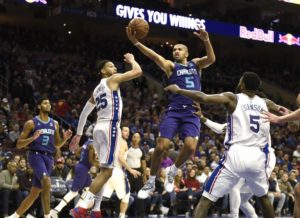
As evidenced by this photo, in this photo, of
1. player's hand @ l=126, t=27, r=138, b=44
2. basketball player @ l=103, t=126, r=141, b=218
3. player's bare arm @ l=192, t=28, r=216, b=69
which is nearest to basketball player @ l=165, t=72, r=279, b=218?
player's bare arm @ l=192, t=28, r=216, b=69

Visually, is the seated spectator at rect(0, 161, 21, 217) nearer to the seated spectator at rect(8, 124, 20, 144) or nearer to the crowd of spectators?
the crowd of spectators

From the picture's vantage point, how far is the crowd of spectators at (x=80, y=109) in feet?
40.2

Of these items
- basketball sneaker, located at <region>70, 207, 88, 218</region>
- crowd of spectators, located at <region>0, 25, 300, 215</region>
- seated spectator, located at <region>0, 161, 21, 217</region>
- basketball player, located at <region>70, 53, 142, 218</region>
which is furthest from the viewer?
crowd of spectators, located at <region>0, 25, 300, 215</region>

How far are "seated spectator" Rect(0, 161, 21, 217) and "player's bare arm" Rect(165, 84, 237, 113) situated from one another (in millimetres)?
5563

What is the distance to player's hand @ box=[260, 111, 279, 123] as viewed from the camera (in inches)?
228

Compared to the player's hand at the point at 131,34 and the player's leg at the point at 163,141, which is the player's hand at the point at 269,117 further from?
the player's hand at the point at 131,34

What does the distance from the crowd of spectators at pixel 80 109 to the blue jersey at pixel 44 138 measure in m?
A: 2.45

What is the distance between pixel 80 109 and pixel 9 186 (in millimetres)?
7249

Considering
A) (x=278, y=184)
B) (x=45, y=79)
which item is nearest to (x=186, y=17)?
(x=45, y=79)

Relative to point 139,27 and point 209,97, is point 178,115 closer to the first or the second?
point 139,27

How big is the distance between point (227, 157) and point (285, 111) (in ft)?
3.11

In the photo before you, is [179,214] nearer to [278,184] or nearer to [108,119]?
[278,184]

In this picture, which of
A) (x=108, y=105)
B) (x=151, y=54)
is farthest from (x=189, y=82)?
(x=108, y=105)

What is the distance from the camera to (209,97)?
5891 mm
